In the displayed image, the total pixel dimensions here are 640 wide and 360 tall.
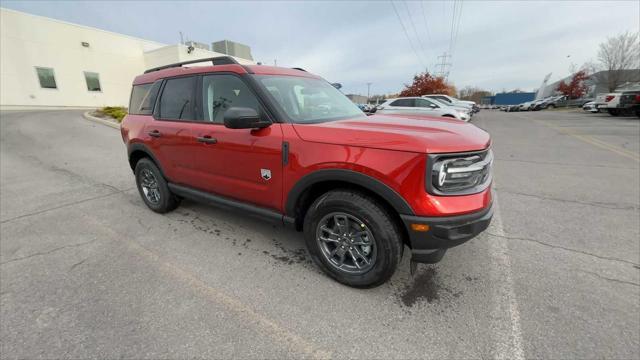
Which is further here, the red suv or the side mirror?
the side mirror

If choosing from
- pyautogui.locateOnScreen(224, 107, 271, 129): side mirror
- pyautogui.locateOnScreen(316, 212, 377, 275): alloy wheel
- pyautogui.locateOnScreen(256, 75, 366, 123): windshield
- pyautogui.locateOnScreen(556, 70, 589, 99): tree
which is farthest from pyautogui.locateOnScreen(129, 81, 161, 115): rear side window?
pyautogui.locateOnScreen(556, 70, 589, 99): tree

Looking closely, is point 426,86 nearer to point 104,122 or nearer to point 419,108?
point 419,108

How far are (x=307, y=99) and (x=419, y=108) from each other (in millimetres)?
11602

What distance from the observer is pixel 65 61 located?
63.5 ft

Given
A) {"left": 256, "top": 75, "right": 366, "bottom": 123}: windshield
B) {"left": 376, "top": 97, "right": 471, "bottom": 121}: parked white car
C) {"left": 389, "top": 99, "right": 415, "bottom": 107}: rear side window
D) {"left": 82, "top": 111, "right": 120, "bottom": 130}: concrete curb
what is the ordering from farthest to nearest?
{"left": 389, "top": 99, "right": 415, "bottom": 107}: rear side window
{"left": 376, "top": 97, "right": 471, "bottom": 121}: parked white car
{"left": 82, "top": 111, "right": 120, "bottom": 130}: concrete curb
{"left": 256, "top": 75, "right": 366, "bottom": 123}: windshield

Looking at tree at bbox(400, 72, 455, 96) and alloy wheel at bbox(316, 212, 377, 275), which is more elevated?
tree at bbox(400, 72, 455, 96)

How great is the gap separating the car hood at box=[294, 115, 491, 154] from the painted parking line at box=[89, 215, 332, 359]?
4.58ft

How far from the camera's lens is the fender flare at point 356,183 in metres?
1.95

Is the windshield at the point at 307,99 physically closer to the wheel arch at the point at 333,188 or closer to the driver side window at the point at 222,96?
the driver side window at the point at 222,96

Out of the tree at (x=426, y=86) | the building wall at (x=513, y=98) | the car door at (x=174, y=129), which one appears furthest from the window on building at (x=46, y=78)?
the building wall at (x=513, y=98)

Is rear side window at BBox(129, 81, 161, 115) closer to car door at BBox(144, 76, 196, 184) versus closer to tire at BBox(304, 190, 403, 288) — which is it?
car door at BBox(144, 76, 196, 184)

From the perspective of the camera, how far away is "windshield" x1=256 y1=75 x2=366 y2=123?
260 cm

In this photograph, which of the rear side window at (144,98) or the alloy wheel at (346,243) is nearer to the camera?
the alloy wheel at (346,243)

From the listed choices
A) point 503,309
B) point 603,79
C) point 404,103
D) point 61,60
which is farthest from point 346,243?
point 603,79
